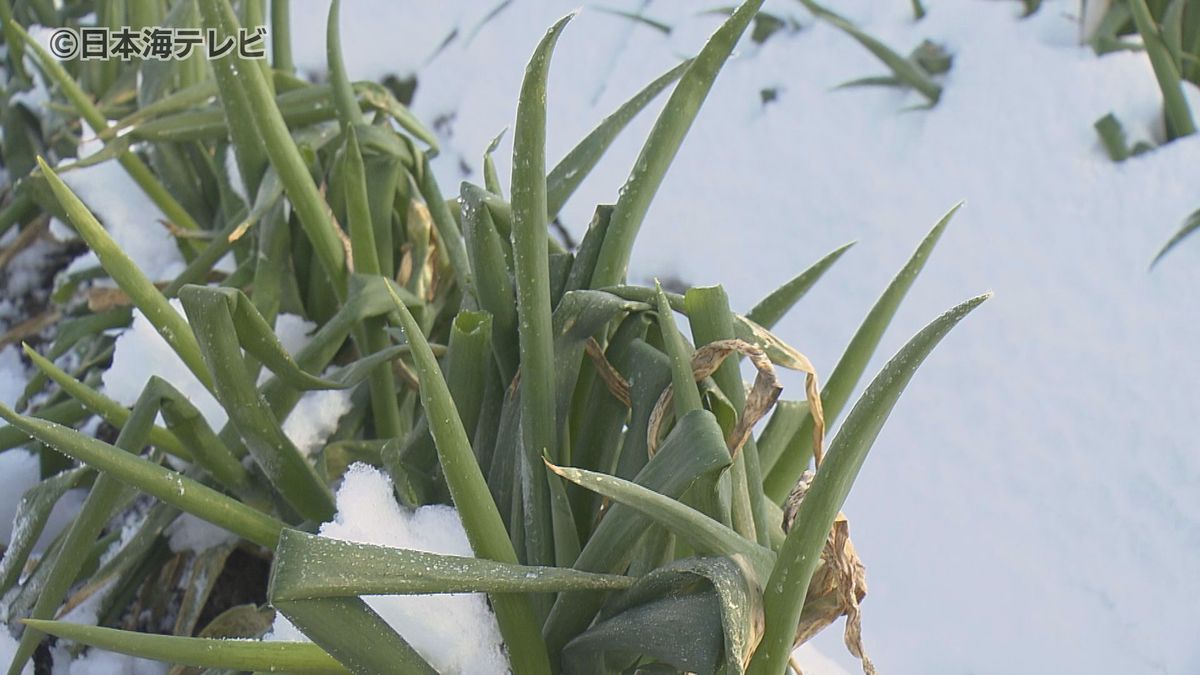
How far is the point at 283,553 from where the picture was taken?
36 cm

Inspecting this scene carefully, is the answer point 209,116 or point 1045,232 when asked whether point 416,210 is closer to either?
point 209,116

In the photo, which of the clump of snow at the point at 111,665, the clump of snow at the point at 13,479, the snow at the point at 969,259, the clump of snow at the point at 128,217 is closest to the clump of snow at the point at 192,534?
the clump of snow at the point at 111,665

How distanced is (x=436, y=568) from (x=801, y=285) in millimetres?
286

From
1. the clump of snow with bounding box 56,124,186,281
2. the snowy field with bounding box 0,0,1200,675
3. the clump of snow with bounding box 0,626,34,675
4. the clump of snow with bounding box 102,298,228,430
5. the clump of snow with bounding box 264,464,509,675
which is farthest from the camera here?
the snowy field with bounding box 0,0,1200,675

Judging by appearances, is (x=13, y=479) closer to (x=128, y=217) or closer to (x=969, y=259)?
(x=128, y=217)

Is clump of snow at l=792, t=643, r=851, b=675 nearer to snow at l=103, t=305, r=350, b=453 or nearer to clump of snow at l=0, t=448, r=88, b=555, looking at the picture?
snow at l=103, t=305, r=350, b=453

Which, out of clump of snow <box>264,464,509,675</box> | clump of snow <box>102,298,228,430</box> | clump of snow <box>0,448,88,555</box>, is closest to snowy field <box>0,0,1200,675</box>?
clump of snow <box>0,448,88,555</box>

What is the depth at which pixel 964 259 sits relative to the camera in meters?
1.36

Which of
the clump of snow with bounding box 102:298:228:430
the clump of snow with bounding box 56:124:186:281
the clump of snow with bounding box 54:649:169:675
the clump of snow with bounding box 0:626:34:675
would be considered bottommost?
the clump of snow with bounding box 54:649:169:675

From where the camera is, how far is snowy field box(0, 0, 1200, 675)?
1.07m

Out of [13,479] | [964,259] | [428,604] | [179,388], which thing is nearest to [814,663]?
[428,604]

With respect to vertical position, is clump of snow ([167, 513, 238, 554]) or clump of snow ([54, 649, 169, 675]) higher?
clump of snow ([167, 513, 238, 554])

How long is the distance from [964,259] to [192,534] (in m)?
0.99

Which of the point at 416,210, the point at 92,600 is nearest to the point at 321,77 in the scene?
the point at 416,210
